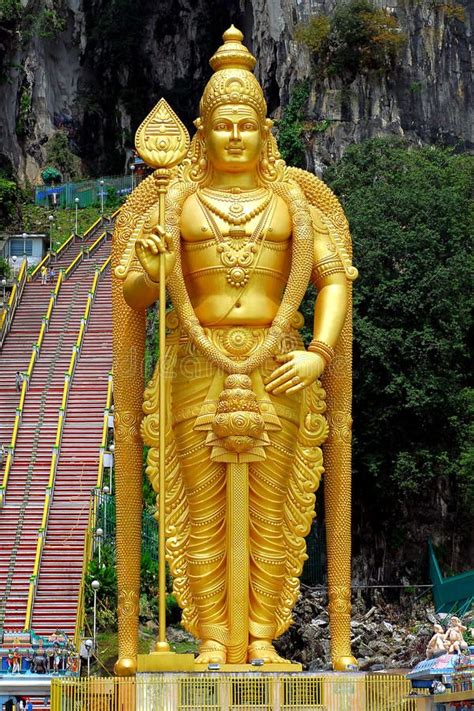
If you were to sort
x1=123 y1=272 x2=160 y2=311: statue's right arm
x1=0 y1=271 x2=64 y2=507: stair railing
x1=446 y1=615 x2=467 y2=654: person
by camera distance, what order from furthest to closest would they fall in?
x1=0 y1=271 x2=64 y2=507: stair railing, x1=123 y1=272 x2=160 y2=311: statue's right arm, x1=446 y1=615 x2=467 y2=654: person

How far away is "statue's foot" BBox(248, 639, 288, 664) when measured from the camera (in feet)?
43.5

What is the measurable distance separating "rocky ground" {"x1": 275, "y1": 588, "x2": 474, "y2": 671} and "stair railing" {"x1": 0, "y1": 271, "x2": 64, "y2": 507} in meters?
4.15

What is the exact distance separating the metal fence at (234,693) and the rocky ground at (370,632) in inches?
286

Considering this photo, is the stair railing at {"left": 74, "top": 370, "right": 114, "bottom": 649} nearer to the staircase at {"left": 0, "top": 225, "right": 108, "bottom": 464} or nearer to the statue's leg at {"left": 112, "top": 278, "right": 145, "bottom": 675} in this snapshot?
the staircase at {"left": 0, "top": 225, "right": 108, "bottom": 464}

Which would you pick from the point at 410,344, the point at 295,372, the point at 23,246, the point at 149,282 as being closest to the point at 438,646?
the point at 295,372

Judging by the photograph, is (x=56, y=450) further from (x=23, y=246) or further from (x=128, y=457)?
(x=23, y=246)

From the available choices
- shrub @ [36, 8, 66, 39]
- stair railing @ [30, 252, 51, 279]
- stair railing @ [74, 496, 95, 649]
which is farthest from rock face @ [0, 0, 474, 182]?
stair railing @ [74, 496, 95, 649]

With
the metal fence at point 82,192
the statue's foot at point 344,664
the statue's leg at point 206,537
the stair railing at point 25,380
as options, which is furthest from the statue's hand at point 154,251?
the metal fence at point 82,192

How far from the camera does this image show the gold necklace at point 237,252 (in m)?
13.8

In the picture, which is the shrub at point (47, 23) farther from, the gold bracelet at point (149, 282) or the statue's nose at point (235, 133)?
the gold bracelet at point (149, 282)

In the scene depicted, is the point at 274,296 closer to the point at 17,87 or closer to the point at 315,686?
the point at 315,686

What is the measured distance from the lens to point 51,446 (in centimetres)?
2408

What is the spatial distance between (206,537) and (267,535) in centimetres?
47

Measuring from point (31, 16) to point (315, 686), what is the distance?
28.2 meters
